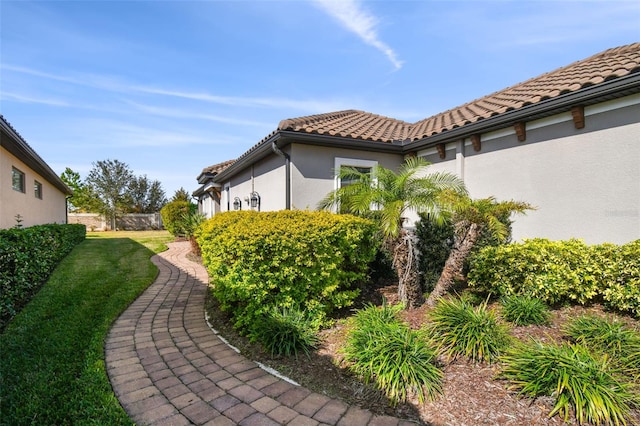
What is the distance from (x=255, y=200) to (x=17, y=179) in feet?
28.7

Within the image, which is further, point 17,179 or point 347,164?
point 17,179

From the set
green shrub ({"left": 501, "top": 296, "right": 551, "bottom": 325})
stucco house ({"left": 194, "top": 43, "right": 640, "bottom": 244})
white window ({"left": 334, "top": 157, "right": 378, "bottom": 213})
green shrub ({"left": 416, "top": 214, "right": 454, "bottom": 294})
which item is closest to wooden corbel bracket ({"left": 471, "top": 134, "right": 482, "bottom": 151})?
stucco house ({"left": 194, "top": 43, "right": 640, "bottom": 244})

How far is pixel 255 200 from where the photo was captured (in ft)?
31.9

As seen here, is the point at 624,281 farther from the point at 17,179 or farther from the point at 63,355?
the point at 17,179

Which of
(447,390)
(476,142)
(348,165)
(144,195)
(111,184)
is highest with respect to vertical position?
(111,184)

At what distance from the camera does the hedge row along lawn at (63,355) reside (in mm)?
2568

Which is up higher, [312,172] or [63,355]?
[312,172]

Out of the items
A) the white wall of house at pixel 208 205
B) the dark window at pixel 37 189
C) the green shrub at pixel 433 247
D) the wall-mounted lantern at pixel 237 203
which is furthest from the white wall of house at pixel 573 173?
the dark window at pixel 37 189

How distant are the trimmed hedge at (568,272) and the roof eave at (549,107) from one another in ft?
8.23

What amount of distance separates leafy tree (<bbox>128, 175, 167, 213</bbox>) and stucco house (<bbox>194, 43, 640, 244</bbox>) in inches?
Result: 1228

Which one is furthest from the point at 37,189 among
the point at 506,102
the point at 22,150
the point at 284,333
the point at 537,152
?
the point at 537,152

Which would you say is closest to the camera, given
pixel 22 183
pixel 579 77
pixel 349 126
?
pixel 579 77

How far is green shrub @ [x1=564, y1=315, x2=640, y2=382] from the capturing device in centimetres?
311

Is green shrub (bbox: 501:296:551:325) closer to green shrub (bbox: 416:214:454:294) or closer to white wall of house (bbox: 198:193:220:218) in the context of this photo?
green shrub (bbox: 416:214:454:294)
